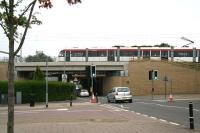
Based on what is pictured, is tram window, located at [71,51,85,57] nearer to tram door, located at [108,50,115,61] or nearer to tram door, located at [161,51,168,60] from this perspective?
tram door, located at [108,50,115,61]

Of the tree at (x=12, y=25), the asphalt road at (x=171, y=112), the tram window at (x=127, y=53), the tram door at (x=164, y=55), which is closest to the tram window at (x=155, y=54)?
the tram door at (x=164, y=55)

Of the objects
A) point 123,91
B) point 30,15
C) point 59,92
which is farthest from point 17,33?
point 59,92

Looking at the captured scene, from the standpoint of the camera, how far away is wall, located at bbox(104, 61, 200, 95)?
89688mm

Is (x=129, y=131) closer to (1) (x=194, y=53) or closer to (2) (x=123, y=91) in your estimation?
(2) (x=123, y=91)

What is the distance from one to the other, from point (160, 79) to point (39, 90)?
3440 cm

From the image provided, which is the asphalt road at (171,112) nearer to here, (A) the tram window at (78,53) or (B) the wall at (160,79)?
(B) the wall at (160,79)

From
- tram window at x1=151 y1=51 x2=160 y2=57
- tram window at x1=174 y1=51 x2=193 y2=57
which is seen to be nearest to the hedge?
tram window at x1=151 y1=51 x2=160 y2=57

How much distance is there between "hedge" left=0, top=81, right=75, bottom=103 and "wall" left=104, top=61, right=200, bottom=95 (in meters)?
25.1

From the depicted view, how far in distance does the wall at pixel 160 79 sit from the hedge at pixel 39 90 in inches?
989

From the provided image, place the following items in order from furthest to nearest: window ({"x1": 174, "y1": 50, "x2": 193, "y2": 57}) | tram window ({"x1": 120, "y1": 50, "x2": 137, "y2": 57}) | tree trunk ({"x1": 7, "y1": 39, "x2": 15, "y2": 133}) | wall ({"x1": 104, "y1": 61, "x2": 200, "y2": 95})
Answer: tram window ({"x1": 120, "y1": 50, "x2": 137, "y2": 57}), window ({"x1": 174, "y1": 50, "x2": 193, "y2": 57}), wall ({"x1": 104, "y1": 61, "x2": 200, "y2": 95}), tree trunk ({"x1": 7, "y1": 39, "x2": 15, "y2": 133})

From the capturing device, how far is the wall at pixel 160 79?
89688mm

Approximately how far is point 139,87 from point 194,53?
37.7ft

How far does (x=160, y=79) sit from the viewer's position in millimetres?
89750

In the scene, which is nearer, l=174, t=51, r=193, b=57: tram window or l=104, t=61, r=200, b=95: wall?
l=104, t=61, r=200, b=95: wall
